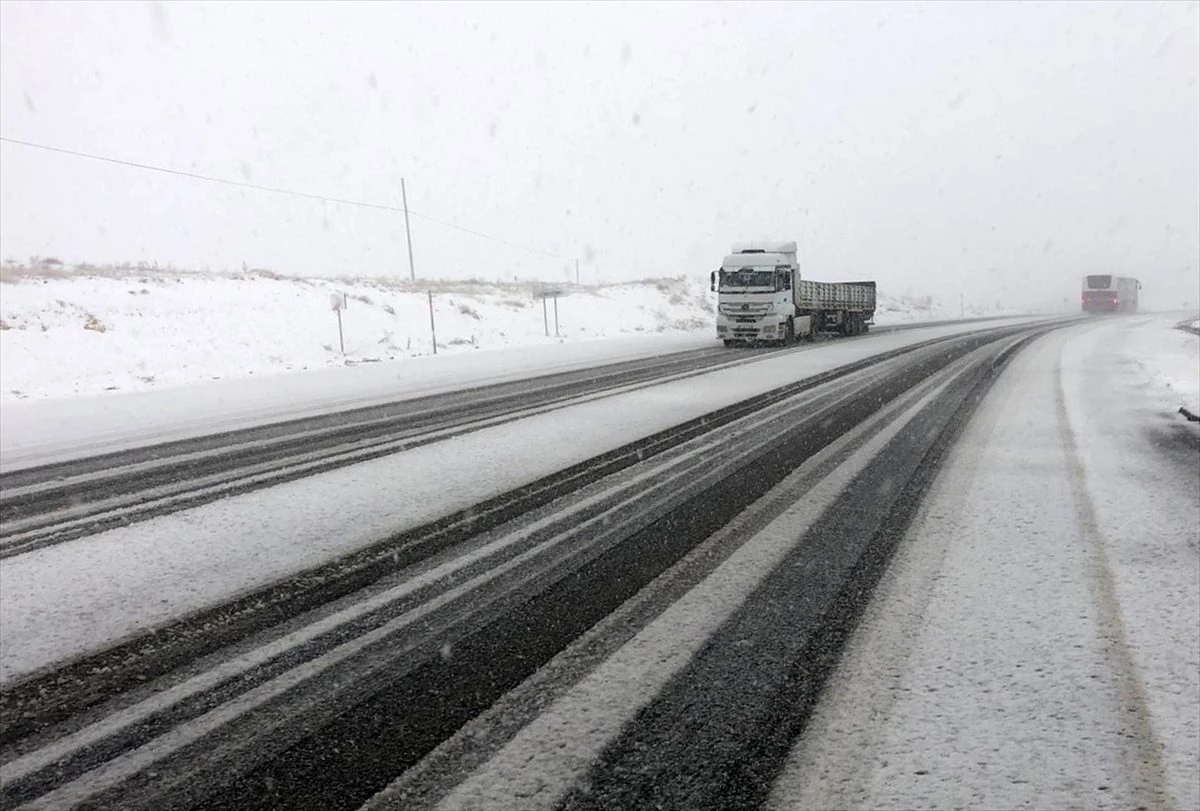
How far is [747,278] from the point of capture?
76.1 feet

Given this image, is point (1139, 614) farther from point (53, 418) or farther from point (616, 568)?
point (53, 418)

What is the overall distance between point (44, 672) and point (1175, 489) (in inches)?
296

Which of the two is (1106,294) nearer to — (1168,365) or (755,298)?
(755,298)

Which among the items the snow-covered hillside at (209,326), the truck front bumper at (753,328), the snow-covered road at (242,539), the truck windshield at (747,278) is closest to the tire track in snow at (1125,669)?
the snow-covered road at (242,539)

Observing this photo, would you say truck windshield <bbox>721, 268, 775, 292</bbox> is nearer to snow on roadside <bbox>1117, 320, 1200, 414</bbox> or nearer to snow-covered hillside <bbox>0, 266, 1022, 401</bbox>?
snow-covered hillside <bbox>0, 266, 1022, 401</bbox>

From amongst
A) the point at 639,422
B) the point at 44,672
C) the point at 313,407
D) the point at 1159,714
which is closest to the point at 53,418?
the point at 313,407

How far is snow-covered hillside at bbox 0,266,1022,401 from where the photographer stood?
16.8 m

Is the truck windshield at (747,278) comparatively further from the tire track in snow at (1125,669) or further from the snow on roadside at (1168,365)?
the tire track in snow at (1125,669)

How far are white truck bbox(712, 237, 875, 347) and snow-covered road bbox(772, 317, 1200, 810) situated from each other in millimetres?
16782

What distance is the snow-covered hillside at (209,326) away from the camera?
16.8 metres

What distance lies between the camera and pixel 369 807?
2.04 m

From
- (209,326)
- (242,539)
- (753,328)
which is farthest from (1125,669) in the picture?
(209,326)

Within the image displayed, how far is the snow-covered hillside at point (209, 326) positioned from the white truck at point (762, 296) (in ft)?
29.8

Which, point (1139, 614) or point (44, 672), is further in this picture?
point (1139, 614)
